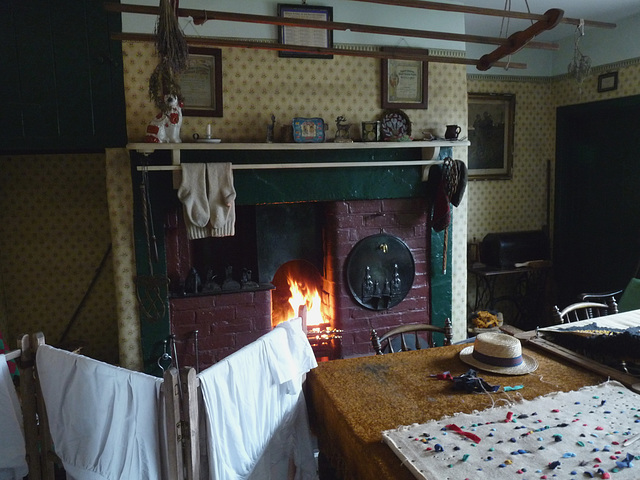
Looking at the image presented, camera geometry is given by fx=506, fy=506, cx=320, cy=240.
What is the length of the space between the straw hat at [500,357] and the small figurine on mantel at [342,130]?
6.01 ft

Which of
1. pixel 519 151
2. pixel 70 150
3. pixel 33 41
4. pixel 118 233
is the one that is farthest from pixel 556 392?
pixel 519 151

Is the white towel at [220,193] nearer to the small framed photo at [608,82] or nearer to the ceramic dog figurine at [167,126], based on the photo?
the ceramic dog figurine at [167,126]

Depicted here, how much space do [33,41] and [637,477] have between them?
3.60 m

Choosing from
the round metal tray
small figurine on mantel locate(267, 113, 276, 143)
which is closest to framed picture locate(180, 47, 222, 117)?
small figurine on mantel locate(267, 113, 276, 143)

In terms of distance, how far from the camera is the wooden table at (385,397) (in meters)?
1.49

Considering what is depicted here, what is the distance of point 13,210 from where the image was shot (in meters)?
3.83

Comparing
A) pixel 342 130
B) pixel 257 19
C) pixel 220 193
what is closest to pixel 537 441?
pixel 257 19

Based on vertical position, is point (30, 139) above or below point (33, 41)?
below

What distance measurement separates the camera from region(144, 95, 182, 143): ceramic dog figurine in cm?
299

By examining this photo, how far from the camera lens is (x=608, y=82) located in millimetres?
4395

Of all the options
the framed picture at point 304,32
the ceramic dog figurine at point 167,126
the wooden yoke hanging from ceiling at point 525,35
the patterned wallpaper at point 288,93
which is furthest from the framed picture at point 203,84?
the wooden yoke hanging from ceiling at point 525,35

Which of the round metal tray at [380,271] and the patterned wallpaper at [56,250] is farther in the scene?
the patterned wallpaper at [56,250]

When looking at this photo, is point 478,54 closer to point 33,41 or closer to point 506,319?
point 506,319

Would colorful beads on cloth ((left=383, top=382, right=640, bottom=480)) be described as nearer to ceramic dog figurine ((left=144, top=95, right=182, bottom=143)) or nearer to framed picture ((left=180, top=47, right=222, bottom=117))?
ceramic dog figurine ((left=144, top=95, right=182, bottom=143))
